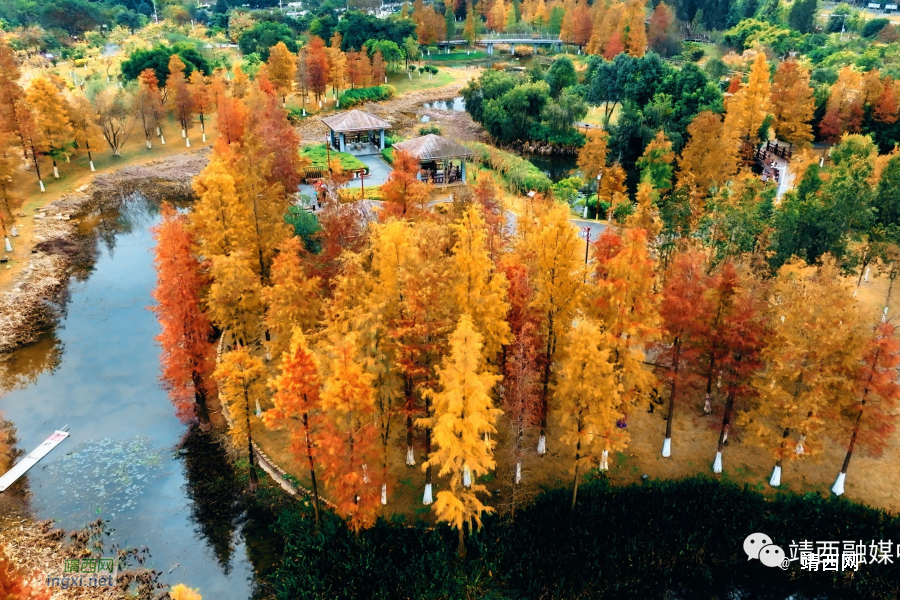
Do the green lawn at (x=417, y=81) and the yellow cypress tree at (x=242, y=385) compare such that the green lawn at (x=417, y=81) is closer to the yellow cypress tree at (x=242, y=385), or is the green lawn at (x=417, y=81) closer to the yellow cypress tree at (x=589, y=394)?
the yellow cypress tree at (x=242, y=385)

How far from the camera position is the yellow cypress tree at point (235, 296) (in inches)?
1133

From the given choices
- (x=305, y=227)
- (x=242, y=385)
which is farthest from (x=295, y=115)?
(x=242, y=385)

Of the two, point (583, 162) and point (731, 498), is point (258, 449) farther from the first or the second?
point (583, 162)

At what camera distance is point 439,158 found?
5594 centimetres

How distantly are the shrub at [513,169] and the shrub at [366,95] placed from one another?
26.8 meters

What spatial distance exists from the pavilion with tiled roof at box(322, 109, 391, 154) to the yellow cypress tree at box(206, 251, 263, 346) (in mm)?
37460

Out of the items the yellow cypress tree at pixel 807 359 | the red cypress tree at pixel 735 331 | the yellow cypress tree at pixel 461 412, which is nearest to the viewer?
the yellow cypress tree at pixel 461 412

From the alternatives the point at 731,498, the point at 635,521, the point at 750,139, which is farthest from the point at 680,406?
the point at 750,139

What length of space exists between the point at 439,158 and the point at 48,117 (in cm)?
3687

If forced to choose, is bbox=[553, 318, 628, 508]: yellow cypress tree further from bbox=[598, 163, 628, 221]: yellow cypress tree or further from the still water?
bbox=[598, 163, 628, 221]: yellow cypress tree

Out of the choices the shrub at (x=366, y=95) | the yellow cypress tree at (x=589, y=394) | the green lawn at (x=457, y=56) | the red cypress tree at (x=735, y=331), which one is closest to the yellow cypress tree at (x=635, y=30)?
the green lawn at (x=457, y=56)

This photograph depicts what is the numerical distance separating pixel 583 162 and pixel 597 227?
324 inches

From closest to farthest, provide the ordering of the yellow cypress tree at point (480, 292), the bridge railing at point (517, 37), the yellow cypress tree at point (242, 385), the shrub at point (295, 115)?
the yellow cypress tree at point (480, 292)
the yellow cypress tree at point (242, 385)
the shrub at point (295, 115)
the bridge railing at point (517, 37)

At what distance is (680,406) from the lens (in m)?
32.2
